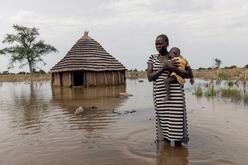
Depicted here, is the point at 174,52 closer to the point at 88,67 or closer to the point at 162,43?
the point at 162,43

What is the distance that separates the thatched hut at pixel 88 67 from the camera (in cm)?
2444

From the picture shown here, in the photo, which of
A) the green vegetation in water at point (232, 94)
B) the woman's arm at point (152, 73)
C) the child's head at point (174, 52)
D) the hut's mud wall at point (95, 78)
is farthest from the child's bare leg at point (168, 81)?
the hut's mud wall at point (95, 78)

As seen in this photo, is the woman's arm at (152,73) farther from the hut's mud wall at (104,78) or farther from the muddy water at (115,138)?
the hut's mud wall at (104,78)

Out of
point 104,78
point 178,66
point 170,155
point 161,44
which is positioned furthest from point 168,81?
point 104,78

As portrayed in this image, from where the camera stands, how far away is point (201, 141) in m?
6.38

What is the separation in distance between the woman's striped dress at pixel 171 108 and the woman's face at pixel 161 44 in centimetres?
15

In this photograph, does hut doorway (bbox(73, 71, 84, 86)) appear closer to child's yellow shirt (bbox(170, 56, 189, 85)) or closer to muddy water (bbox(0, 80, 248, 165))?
muddy water (bbox(0, 80, 248, 165))

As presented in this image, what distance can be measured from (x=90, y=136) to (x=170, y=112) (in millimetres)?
2192

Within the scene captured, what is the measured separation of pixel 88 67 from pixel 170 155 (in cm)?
1912

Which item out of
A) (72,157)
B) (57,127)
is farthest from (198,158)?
(57,127)

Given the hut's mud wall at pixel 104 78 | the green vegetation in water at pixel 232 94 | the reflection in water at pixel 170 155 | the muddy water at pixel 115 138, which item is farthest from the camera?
the hut's mud wall at pixel 104 78

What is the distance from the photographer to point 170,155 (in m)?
5.41

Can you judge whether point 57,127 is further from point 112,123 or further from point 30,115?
point 30,115

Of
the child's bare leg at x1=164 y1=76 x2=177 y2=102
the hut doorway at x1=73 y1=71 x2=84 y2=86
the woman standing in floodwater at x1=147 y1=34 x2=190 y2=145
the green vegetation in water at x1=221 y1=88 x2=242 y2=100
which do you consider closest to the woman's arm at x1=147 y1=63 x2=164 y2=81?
the woman standing in floodwater at x1=147 y1=34 x2=190 y2=145
